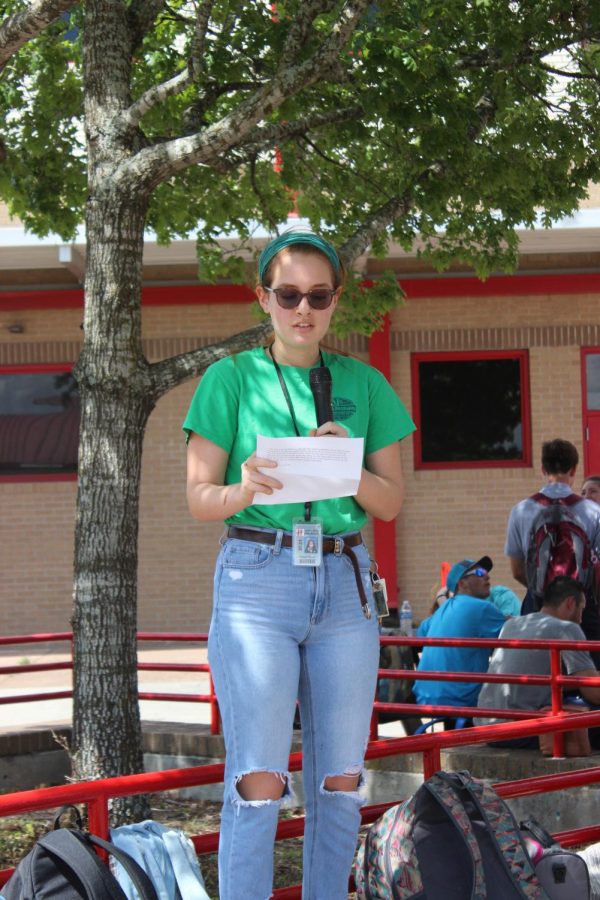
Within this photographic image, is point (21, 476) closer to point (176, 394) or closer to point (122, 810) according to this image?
point (176, 394)

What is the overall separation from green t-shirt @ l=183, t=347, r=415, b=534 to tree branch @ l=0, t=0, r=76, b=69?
8.19 ft

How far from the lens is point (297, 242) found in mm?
3023

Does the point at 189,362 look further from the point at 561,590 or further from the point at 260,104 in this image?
the point at 561,590

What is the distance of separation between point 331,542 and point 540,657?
3702mm

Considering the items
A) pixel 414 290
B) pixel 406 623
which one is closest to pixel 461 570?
pixel 406 623

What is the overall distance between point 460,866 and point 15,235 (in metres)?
10.2

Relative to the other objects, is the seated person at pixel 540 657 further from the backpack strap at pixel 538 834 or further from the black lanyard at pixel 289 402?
the black lanyard at pixel 289 402

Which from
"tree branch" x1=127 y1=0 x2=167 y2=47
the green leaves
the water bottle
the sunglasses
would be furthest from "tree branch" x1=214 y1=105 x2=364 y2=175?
the water bottle

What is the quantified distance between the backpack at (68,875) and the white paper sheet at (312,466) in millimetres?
1000

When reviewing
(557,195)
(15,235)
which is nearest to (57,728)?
(557,195)

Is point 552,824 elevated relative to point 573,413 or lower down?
lower down

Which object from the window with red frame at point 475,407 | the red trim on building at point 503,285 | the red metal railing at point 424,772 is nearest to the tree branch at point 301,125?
the red metal railing at point 424,772

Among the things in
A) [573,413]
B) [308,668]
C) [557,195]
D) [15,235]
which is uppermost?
[15,235]

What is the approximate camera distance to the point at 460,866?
10.5 ft
